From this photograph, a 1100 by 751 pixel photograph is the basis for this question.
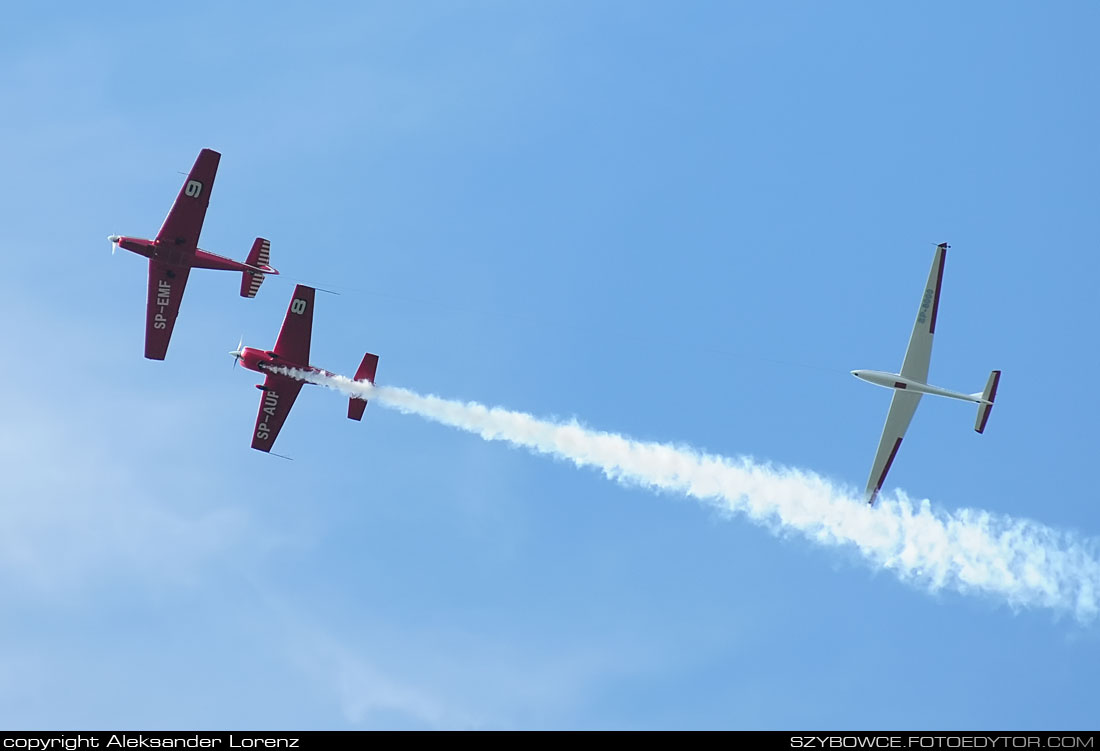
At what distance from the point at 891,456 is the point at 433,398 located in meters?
21.8

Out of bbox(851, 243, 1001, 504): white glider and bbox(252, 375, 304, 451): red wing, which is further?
bbox(252, 375, 304, 451): red wing

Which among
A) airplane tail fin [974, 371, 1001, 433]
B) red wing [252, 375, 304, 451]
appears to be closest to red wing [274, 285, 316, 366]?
red wing [252, 375, 304, 451]

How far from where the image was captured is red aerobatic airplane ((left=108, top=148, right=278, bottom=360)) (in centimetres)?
5428

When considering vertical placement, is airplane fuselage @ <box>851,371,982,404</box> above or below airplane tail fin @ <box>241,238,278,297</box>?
below

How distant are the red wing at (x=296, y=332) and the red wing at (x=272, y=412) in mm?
1885

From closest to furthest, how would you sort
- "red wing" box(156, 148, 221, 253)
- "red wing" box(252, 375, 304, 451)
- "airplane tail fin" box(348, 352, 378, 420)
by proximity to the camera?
1. "red wing" box(156, 148, 221, 253)
2. "airplane tail fin" box(348, 352, 378, 420)
3. "red wing" box(252, 375, 304, 451)

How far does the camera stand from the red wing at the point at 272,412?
58.7 meters

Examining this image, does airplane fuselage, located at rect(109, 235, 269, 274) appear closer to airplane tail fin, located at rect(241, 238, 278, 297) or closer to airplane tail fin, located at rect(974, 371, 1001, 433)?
airplane tail fin, located at rect(241, 238, 278, 297)

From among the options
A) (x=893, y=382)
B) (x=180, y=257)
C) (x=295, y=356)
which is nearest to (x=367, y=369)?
(x=295, y=356)

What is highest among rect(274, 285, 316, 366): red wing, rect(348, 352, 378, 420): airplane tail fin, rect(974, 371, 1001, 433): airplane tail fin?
rect(274, 285, 316, 366): red wing

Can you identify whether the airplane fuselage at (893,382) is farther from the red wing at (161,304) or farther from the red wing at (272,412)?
the red wing at (161,304)

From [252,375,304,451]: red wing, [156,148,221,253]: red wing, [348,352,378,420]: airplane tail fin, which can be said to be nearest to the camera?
[156,148,221,253]: red wing

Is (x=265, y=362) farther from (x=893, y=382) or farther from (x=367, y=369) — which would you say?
(x=893, y=382)
